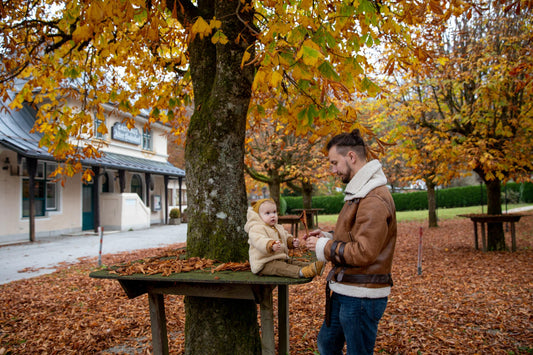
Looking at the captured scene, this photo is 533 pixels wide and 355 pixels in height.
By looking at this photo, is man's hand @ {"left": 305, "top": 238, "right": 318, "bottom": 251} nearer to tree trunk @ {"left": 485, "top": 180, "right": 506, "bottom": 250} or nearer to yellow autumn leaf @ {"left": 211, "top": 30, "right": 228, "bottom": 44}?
yellow autumn leaf @ {"left": 211, "top": 30, "right": 228, "bottom": 44}

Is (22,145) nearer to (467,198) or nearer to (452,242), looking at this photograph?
(452,242)

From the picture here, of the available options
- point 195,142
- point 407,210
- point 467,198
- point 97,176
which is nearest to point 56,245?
point 97,176

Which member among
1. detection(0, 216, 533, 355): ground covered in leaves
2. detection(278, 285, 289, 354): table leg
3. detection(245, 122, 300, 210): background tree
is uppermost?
detection(245, 122, 300, 210): background tree

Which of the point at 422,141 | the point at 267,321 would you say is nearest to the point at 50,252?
the point at 267,321

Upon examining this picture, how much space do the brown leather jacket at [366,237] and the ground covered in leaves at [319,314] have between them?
2.20m

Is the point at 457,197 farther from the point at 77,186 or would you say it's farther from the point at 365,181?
the point at 365,181

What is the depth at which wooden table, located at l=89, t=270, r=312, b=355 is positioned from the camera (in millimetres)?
2518

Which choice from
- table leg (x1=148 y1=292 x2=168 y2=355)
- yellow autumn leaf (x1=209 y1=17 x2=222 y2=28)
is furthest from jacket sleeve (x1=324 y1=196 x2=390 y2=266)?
yellow autumn leaf (x1=209 y1=17 x2=222 y2=28)

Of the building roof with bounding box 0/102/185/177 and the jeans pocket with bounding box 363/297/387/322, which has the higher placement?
the building roof with bounding box 0/102/185/177

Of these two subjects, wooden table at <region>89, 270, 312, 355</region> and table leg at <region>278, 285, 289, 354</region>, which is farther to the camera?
table leg at <region>278, 285, 289, 354</region>

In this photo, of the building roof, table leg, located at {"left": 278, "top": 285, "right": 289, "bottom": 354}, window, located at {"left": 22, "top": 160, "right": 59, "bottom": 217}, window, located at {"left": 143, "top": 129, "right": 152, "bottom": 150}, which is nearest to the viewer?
table leg, located at {"left": 278, "top": 285, "right": 289, "bottom": 354}

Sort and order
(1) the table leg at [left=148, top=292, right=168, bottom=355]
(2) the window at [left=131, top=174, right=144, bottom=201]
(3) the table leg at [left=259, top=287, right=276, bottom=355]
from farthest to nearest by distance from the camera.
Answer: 1. (2) the window at [left=131, top=174, right=144, bottom=201]
2. (1) the table leg at [left=148, top=292, right=168, bottom=355]
3. (3) the table leg at [left=259, top=287, right=276, bottom=355]

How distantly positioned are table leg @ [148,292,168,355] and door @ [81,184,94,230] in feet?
60.2

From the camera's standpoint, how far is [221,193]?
344 centimetres
